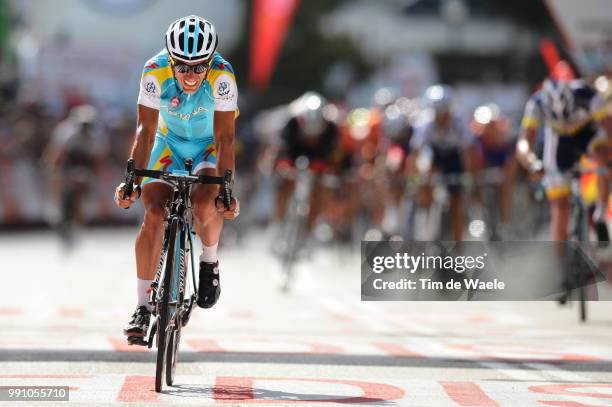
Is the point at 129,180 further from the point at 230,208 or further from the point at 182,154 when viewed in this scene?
the point at 182,154

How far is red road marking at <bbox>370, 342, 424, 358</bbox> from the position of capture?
415 inches

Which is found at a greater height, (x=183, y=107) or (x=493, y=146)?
(x=493, y=146)

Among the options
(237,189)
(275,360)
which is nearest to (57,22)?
(237,189)

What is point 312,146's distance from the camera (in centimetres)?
1752

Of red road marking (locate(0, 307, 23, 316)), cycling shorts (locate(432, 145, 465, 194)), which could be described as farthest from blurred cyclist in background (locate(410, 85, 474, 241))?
→ red road marking (locate(0, 307, 23, 316))

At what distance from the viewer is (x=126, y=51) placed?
3544 cm

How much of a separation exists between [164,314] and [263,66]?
58643mm

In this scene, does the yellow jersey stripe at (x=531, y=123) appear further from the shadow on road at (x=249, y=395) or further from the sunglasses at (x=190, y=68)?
the shadow on road at (x=249, y=395)

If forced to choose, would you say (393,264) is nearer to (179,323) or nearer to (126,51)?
(179,323)

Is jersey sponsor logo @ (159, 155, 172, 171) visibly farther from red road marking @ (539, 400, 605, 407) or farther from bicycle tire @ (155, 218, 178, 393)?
red road marking @ (539, 400, 605, 407)

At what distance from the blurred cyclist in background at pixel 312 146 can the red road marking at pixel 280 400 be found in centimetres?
825

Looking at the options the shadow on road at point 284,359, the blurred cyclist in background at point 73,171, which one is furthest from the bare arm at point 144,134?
the blurred cyclist in background at point 73,171

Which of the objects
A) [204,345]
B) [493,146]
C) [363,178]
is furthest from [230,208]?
[493,146]

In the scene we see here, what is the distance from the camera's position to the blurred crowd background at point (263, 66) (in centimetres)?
2478
